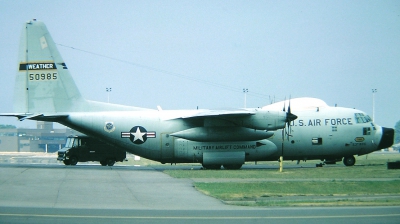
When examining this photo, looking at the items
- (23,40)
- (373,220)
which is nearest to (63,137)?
(23,40)

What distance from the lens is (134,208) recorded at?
680 inches

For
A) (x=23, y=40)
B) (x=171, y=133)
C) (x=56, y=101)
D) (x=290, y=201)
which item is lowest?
(x=290, y=201)

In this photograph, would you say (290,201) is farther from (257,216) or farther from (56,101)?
(56,101)

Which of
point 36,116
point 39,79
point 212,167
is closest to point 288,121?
point 212,167

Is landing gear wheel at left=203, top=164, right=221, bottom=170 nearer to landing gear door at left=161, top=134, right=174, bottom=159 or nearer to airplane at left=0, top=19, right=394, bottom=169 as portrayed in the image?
airplane at left=0, top=19, right=394, bottom=169

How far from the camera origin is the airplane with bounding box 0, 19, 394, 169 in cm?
3647

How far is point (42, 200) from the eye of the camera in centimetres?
1902

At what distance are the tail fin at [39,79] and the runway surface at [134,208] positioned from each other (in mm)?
11379

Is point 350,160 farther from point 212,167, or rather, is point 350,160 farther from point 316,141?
point 212,167

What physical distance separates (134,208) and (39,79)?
74.0ft

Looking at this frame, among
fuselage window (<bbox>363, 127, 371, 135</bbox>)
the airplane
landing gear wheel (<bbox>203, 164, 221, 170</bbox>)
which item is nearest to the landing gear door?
the airplane

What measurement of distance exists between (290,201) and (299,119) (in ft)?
63.2

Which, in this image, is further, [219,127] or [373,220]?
[219,127]

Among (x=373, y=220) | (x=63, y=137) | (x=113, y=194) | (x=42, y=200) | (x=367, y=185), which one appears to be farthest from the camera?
(x=63, y=137)
